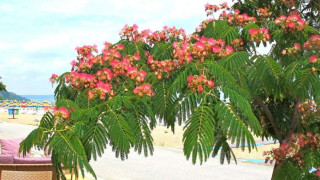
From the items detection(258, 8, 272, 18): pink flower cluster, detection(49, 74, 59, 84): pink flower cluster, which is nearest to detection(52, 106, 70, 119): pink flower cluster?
detection(49, 74, 59, 84): pink flower cluster

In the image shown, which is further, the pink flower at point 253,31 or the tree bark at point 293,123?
the tree bark at point 293,123

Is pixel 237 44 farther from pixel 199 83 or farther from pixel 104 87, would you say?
pixel 104 87

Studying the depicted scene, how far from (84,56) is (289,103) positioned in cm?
271

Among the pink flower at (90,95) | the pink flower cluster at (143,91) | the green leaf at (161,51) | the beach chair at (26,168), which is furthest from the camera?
the beach chair at (26,168)

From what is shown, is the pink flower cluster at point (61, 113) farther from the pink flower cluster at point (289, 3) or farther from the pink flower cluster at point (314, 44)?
the pink flower cluster at point (289, 3)

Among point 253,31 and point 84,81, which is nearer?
point 84,81

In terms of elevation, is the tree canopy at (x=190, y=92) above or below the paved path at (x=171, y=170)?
above

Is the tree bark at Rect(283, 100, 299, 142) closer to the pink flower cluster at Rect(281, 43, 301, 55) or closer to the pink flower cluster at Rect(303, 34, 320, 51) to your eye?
the pink flower cluster at Rect(281, 43, 301, 55)

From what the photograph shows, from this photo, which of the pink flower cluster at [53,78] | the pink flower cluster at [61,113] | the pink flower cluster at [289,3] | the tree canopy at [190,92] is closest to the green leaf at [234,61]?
the tree canopy at [190,92]

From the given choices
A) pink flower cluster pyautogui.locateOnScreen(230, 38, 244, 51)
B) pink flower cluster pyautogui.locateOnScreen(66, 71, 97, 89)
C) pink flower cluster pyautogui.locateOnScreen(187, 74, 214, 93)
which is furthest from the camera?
pink flower cluster pyautogui.locateOnScreen(230, 38, 244, 51)

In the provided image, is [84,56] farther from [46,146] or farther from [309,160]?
[309,160]

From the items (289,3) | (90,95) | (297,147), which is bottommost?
(297,147)

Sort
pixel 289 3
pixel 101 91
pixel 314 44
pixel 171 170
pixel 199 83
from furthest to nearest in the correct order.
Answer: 1. pixel 171 170
2. pixel 289 3
3. pixel 314 44
4. pixel 101 91
5. pixel 199 83

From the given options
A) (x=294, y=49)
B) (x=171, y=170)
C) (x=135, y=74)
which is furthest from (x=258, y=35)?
(x=171, y=170)
